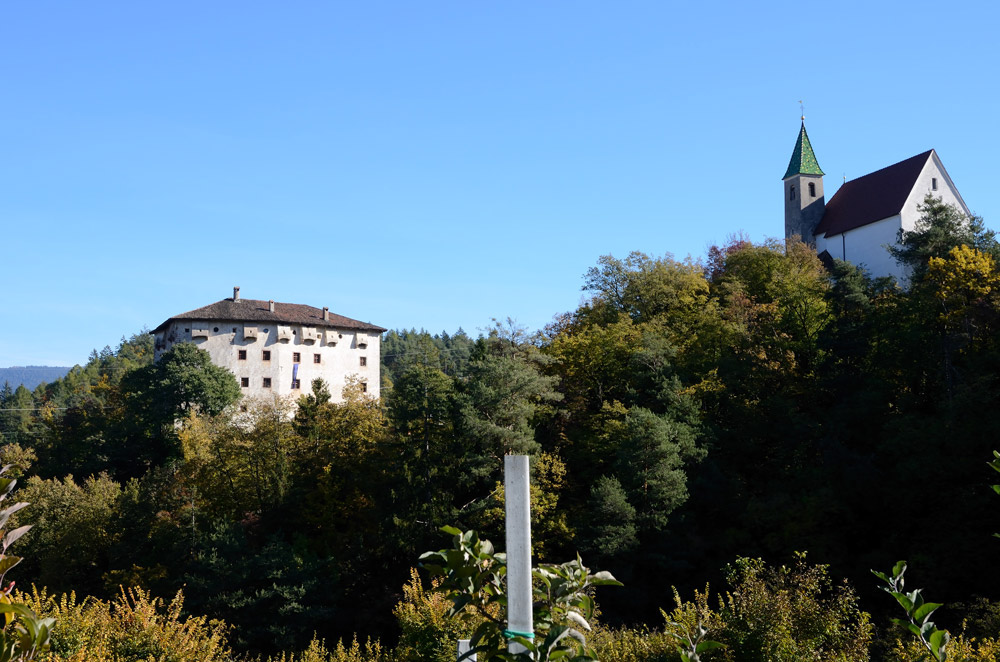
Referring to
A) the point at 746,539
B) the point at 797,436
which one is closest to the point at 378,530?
the point at 746,539

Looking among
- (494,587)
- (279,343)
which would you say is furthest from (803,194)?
(494,587)

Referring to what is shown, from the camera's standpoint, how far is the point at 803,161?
6122cm

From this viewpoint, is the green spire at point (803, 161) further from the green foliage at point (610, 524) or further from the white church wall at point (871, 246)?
the green foliage at point (610, 524)

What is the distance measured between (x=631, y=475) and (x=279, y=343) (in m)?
35.1

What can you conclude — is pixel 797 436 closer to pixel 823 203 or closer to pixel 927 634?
pixel 823 203

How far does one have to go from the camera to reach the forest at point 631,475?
31234 millimetres

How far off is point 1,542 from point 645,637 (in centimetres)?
1905

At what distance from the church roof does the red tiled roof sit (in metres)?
34.8

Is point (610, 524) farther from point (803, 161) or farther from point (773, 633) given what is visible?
point (803, 161)

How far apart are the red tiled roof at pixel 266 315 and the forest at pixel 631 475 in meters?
14.2

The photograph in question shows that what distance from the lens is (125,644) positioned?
18000 mm

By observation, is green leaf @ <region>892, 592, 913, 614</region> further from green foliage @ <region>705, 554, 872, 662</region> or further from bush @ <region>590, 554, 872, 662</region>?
green foliage @ <region>705, 554, 872, 662</region>

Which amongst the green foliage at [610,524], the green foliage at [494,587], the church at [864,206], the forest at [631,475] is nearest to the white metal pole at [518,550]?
the green foliage at [494,587]

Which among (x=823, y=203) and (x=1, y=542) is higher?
(x=823, y=203)
